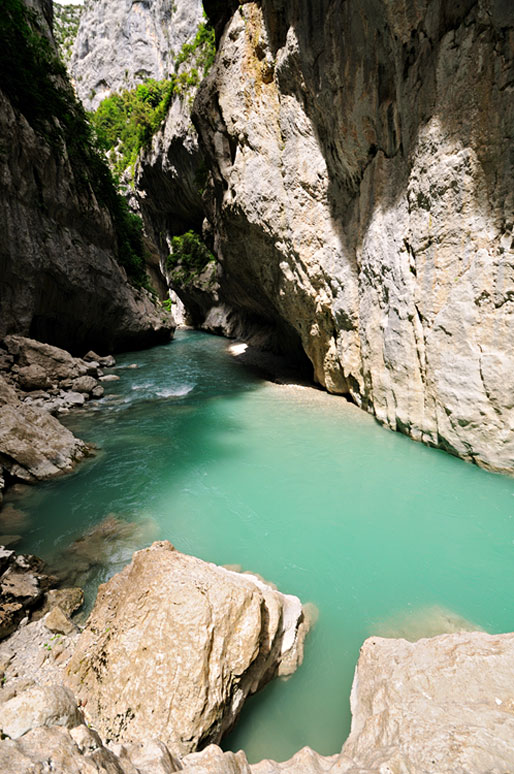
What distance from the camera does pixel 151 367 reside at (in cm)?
1324

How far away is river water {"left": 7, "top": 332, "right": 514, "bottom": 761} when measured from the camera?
2.47m

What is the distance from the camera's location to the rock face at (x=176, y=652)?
179cm

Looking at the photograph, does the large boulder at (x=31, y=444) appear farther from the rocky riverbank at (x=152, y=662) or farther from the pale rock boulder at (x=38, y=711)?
the pale rock boulder at (x=38, y=711)

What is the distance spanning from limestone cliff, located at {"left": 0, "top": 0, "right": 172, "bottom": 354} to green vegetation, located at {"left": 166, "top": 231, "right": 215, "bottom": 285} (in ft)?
18.5

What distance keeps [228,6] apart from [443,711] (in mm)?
12813

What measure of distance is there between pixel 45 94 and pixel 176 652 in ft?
50.9

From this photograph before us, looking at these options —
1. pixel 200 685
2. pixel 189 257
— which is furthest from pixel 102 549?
pixel 189 257

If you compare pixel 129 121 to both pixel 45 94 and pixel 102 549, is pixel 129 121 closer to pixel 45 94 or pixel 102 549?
pixel 45 94

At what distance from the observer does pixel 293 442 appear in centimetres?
619

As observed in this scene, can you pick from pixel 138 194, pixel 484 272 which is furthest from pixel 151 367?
pixel 138 194

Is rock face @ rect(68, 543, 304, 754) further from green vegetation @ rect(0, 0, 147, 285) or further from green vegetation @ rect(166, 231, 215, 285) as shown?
green vegetation @ rect(166, 231, 215, 285)

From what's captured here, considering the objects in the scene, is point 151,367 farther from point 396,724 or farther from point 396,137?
point 396,724

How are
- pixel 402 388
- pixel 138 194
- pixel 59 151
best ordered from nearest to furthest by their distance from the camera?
pixel 402 388 → pixel 59 151 → pixel 138 194

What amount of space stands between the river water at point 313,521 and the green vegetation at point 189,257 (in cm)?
1515
